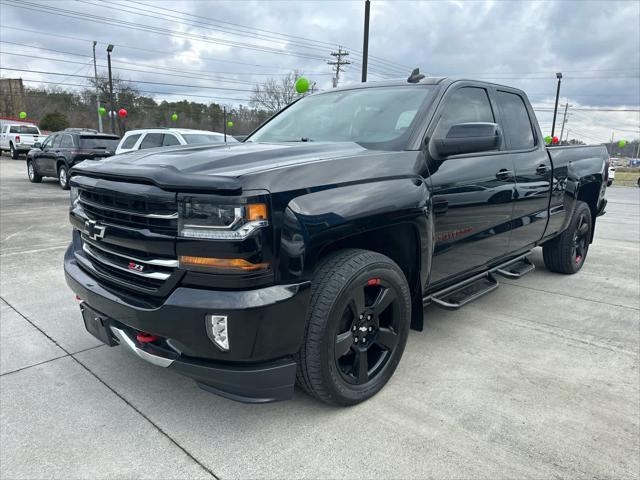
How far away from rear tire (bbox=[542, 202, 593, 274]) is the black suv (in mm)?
12488

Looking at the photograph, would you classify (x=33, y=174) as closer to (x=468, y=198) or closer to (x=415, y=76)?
(x=415, y=76)

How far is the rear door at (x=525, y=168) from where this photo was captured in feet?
12.8

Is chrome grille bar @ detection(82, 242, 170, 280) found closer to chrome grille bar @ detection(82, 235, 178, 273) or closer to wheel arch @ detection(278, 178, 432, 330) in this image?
chrome grille bar @ detection(82, 235, 178, 273)

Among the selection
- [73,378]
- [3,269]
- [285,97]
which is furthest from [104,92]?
[73,378]

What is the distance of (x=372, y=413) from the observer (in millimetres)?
2611

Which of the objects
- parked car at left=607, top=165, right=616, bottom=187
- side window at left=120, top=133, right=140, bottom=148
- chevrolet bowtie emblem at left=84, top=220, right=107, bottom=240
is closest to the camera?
chevrolet bowtie emblem at left=84, top=220, right=107, bottom=240

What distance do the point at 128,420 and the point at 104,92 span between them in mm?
A: 53061

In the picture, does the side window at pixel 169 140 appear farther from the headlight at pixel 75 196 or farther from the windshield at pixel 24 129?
the windshield at pixel 24 129

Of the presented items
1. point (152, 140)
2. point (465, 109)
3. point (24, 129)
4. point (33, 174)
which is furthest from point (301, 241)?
point (24, 129)

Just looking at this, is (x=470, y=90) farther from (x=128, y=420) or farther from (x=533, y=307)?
(x=128, y=420)

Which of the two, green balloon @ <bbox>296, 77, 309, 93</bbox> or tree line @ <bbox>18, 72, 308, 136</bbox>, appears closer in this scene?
green balloon @ <bbox>296, 77, 309, 93</bbox>

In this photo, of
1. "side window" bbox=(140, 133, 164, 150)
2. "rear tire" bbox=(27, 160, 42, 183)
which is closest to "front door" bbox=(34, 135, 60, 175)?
"rear tire" bbox=(27, 160, 42, 183)

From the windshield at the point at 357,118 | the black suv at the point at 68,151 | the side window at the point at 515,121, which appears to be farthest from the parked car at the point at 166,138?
the side window at the point at 515,121

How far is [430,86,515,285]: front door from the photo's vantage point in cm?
306
